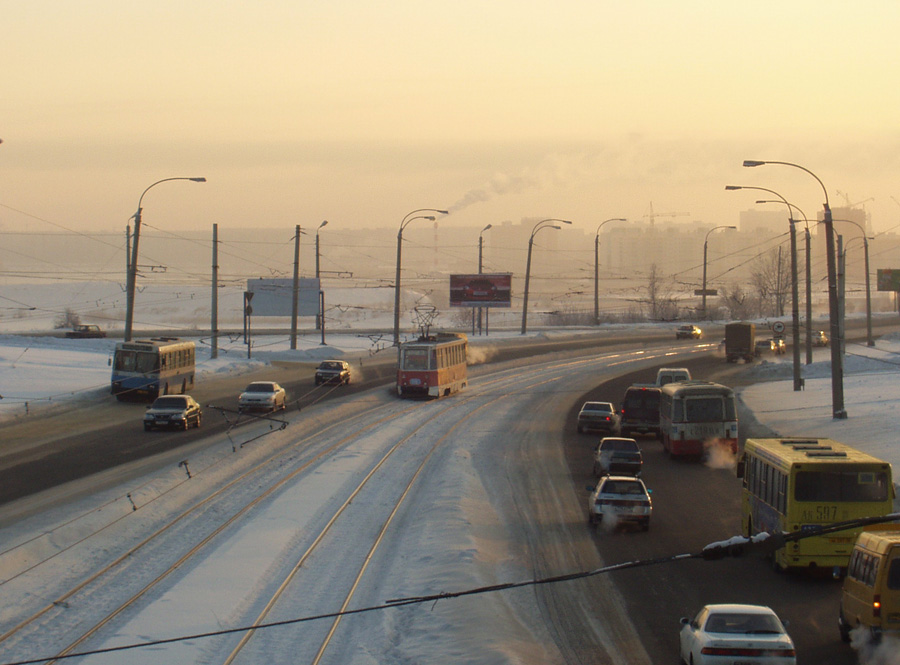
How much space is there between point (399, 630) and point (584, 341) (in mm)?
68379

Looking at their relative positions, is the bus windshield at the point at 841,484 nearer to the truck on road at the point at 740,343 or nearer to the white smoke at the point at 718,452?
the white smoke at the point at 718,452

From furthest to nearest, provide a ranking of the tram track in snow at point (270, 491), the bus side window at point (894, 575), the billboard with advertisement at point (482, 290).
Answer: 1. the billboard with advertisement at point (482, 290)
2. the tram track in snow at point (270, 491)
3. the bus side window at point (894, 575)

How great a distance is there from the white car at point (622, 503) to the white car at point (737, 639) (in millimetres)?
8527

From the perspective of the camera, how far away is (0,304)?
6019 inches

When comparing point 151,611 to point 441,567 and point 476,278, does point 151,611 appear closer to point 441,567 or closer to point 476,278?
point 441,567

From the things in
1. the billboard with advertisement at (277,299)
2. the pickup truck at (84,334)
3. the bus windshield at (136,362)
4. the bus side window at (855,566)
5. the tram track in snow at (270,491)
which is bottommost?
the tram track in snow at (270,491)

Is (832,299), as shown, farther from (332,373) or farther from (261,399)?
(332,373)

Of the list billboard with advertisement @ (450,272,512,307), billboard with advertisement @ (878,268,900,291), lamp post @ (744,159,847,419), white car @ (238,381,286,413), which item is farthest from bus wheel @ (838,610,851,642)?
billboard with advertisement @ (878,268,900,291)

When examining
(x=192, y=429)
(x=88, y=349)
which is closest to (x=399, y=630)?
(x=192, y=429)

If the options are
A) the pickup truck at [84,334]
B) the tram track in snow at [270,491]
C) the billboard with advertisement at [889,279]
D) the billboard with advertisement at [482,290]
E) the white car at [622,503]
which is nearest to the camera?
the tram track in snow at [270,491]

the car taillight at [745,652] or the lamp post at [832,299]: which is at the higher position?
the lamp post at [832,299]

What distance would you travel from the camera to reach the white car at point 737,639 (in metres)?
11.0

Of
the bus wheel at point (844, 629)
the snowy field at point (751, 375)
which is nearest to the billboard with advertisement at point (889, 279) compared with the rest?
the snowy field at point (751, 375)

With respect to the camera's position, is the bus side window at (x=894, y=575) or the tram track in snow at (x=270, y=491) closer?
the bus side window at (x=894, y=575)
